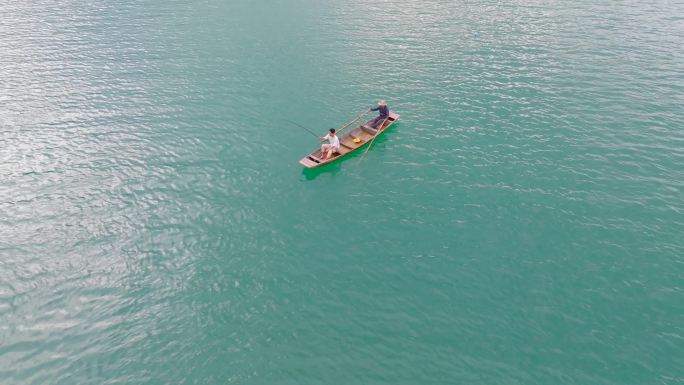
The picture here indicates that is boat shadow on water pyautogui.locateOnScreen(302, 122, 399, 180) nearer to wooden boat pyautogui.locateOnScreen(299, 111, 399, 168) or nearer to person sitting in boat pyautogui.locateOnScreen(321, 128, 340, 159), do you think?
wooden boat pyautogui.locateOnScreen(299, 111, 399, 168)

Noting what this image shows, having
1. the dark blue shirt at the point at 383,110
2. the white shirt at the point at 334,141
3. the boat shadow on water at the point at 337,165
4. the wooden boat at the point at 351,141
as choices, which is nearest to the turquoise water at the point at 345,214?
the boat shadow on water at the point at 337,165

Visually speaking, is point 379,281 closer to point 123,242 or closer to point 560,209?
point 560,209

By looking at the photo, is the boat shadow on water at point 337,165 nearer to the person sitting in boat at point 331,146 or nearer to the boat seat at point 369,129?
the boat seat at point 369,129

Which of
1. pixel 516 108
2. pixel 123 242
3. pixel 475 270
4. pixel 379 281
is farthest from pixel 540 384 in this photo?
pixel 516 108

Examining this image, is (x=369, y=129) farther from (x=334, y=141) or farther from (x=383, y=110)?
(x=334, y=141)

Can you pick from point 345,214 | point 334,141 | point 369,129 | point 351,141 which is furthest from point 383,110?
point 345,214
